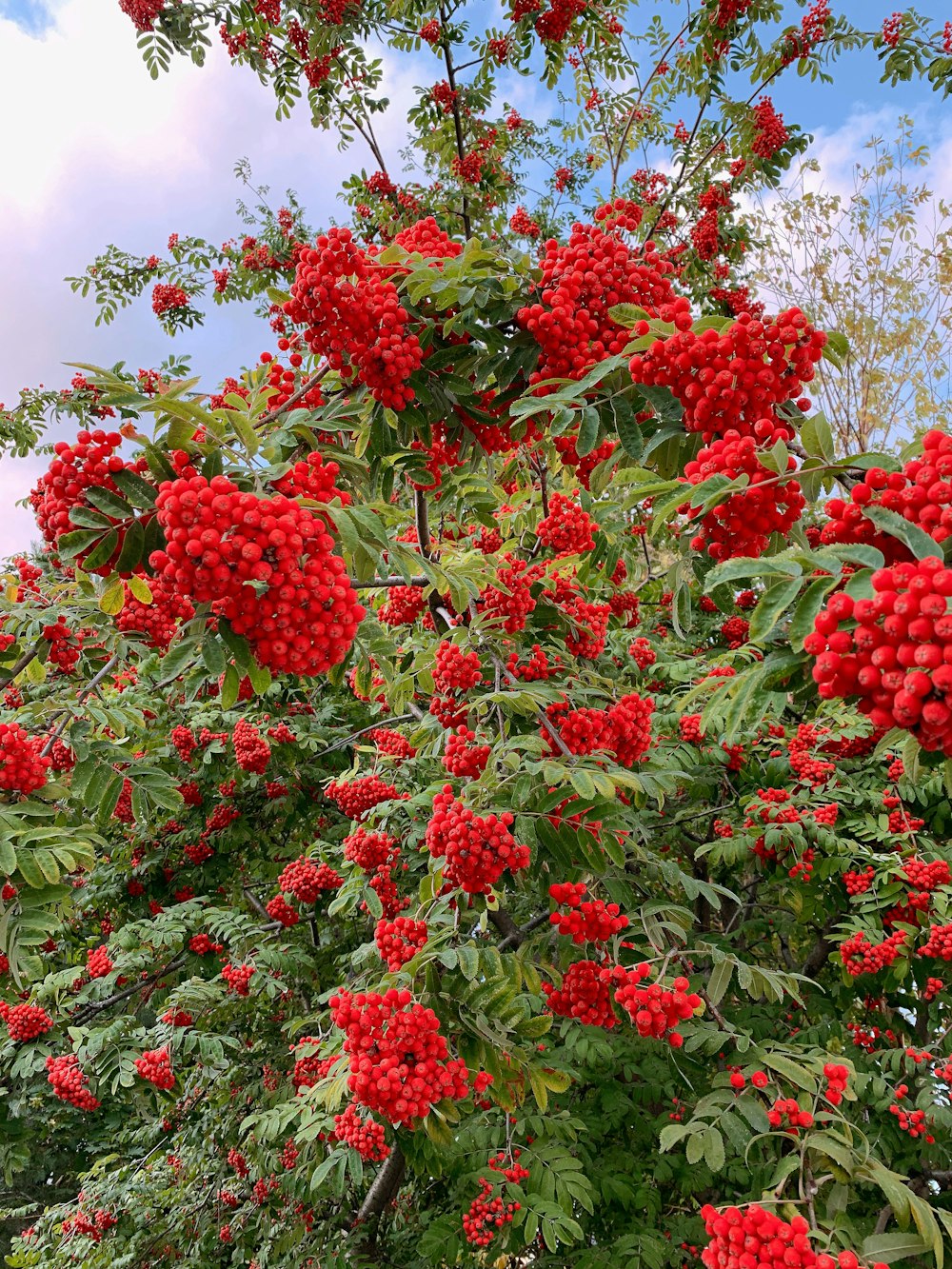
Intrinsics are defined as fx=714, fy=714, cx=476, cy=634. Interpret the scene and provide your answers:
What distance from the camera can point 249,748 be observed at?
5.04 metres

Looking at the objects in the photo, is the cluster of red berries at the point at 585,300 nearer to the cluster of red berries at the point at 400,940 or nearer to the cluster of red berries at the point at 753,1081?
the cluster of red berries at the point at 400,940

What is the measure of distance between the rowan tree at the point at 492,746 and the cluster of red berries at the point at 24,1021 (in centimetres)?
3

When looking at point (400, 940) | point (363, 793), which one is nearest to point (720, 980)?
point (400, 940)

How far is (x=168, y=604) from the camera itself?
2.87 metres

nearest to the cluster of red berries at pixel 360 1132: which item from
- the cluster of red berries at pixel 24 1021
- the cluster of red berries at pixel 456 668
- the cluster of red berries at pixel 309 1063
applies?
the cluster of red berries at pixel 309 1063

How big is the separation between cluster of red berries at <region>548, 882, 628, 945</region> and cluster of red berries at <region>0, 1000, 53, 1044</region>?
161 inches

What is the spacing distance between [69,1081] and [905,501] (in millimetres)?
5695

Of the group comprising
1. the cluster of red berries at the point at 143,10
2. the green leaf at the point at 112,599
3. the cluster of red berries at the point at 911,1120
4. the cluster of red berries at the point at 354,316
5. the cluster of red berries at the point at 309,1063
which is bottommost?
the cluster of red berries at the point at 911,1120

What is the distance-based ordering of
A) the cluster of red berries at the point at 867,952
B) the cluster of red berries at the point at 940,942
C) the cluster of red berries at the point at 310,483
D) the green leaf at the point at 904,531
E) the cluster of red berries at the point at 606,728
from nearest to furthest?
the green leaf at the point at 904,531
the cluster of red berries at the point at 310,483
the cluster of red berries at the point at 606,728
the cluster of red berries at the point at 940,942
the cluster of red berries at the point at 867,952

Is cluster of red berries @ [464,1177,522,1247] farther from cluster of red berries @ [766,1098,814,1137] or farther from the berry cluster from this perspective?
cluster of red berries @ [766,1098,814,1137]

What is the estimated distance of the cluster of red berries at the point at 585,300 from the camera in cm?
219

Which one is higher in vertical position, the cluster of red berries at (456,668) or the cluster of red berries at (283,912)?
the cluster of red berries at (456,668)

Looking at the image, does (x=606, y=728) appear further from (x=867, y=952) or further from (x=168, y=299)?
(x=168, y=299)

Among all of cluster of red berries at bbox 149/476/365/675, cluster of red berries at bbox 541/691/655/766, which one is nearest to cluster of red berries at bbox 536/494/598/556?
cluster of red berries at bbox 541/691/655/766
